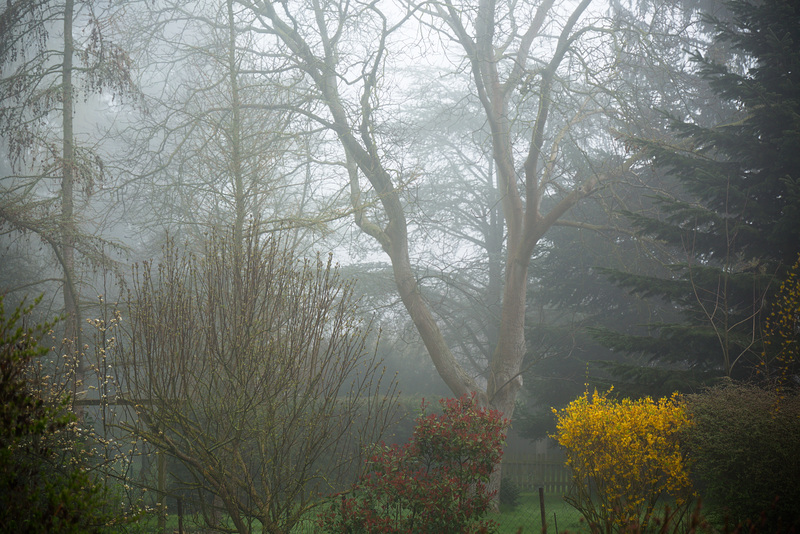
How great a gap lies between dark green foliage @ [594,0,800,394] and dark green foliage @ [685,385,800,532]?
5.96 feet

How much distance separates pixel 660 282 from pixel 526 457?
7296mm

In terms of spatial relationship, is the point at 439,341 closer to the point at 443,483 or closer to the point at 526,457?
the point at 443,483

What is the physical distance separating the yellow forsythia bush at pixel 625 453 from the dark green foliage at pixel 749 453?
9.8 inches

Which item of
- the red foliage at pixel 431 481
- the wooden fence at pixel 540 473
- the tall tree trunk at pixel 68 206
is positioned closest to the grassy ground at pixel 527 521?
the wooden fence at pixel 540 473

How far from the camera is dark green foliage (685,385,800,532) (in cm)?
510

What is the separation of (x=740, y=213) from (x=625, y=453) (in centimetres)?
445

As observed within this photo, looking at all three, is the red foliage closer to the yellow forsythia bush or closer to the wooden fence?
the yellow forsythia bush

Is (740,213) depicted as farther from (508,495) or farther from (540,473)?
(540,473)

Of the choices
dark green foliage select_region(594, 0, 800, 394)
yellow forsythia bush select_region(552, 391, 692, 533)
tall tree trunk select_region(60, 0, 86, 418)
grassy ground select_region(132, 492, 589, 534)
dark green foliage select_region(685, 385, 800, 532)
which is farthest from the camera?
tall tree trunk select_region(60, 0, 86, 418)

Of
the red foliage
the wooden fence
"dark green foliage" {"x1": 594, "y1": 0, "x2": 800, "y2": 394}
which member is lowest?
the wooden fence

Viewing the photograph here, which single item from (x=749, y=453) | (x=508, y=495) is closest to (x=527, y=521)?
(x=508, y=495)

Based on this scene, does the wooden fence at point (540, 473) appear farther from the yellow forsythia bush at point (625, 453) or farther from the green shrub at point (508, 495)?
→ the yellow forsythia bush at point (625, 453)

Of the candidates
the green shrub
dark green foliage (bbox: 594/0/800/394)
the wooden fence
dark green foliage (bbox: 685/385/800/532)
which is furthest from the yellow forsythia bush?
the wooden fence

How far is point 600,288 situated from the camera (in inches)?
552
